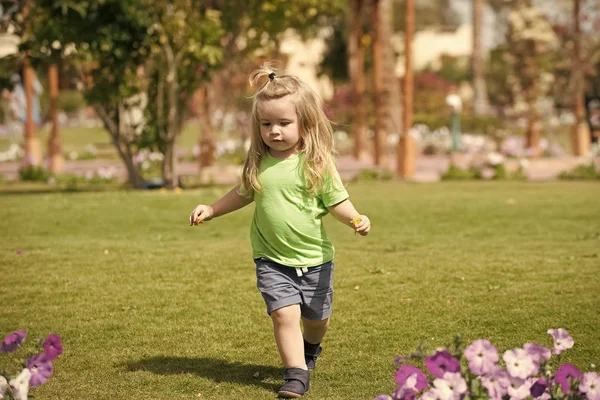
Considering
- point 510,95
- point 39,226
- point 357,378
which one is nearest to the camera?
point 357,378

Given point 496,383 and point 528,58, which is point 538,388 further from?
point 528,58

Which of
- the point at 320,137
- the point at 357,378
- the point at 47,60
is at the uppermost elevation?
the point at 47,60

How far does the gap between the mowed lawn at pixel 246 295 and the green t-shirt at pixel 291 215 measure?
0.59 m

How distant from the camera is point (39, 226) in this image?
9.95m

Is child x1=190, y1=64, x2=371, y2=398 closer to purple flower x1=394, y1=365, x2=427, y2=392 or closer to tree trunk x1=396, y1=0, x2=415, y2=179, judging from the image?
purple flower x1=394, y1=365, x2=427, y2=392

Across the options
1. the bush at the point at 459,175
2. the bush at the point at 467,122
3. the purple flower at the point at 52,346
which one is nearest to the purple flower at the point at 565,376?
the purple flower at the point at 52,346

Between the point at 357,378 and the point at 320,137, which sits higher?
the point at 320,137

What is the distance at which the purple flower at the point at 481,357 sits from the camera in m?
3.12

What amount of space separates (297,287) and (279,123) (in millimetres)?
738

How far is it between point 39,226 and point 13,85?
531 cm

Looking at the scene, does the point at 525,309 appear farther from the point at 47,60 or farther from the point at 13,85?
the point at 13,85

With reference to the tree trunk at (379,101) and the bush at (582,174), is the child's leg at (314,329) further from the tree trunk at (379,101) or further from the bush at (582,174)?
the tree trunk at (379,101)

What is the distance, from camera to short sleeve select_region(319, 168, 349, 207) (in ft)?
14.8

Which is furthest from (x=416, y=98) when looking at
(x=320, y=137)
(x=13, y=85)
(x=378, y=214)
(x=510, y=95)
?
(x=320, y=137)
